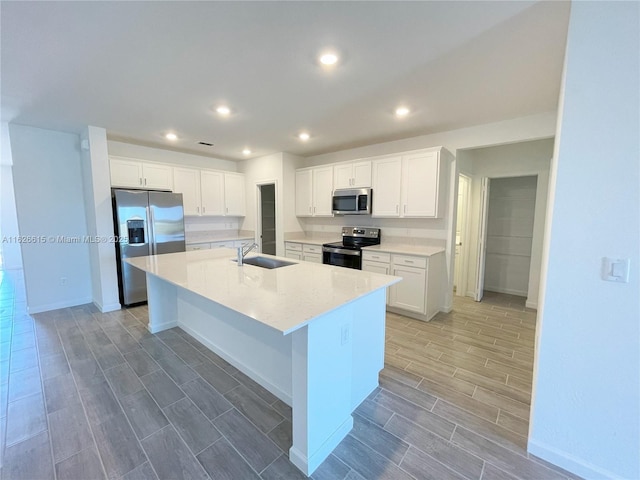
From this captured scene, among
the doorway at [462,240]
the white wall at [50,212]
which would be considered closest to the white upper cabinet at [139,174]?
the white wall at [50,212]

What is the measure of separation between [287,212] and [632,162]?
172 inches

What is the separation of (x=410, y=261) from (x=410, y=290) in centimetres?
39

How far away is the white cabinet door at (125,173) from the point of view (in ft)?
13.0

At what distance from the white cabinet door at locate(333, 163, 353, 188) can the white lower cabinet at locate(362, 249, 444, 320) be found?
1.28m

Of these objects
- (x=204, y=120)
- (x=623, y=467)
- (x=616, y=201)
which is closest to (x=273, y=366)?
(x=623, y=467)

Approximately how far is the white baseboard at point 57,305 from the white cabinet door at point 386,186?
15.5 feet

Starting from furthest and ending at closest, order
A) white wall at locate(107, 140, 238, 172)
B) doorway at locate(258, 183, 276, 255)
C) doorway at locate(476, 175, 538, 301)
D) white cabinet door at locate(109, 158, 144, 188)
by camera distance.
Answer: doorway at locate(258, 183, 276, 255)
doorway at locate(476, 175, 538, 301)
white wall at locate(107, 140, 238, 172)
white cabinet door at locate(109, 158, 144, 188)

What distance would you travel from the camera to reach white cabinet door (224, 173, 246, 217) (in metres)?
5.39

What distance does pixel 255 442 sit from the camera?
1.66 meters

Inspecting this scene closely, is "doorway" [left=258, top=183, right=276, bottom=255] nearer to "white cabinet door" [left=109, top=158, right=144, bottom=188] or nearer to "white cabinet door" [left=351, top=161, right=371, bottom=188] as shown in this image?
"white cabinet door" [left=351, top=161, right=371, bottom=188]

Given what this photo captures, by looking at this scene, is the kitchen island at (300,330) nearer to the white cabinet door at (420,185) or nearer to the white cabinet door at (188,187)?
the white cabinet door at (420,185)

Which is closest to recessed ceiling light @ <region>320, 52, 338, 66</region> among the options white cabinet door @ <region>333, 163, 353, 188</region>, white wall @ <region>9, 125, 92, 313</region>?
white cabinet door @ <region>333, 163, 353, 188</region>

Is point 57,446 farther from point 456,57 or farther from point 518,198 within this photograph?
point 518,198

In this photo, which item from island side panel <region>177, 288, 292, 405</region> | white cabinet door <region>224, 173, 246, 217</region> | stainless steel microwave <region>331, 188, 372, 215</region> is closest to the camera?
island side panel <region>177, 288, 292, 405</region>
